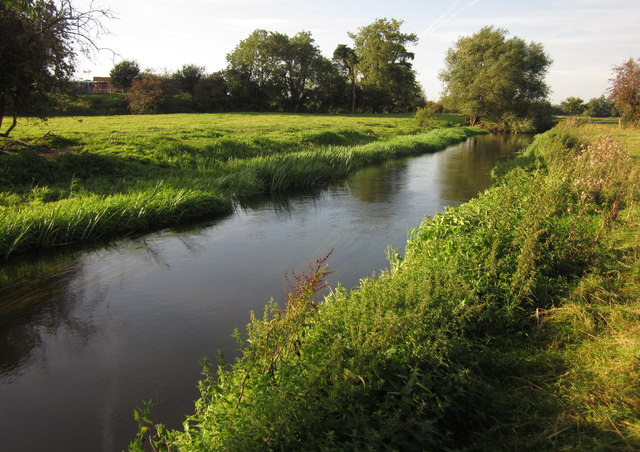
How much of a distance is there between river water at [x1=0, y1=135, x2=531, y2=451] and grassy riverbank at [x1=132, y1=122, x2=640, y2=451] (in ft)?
2.06

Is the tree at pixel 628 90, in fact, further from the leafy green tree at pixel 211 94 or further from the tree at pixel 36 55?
the leafy green tree at pixel 211 94

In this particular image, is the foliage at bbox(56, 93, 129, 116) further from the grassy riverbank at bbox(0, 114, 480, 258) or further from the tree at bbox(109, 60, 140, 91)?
the grassy riverbank at bbox(0, 114, 480, 258)

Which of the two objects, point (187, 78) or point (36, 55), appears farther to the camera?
point (187, 78)

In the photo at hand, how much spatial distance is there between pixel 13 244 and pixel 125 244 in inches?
72.3

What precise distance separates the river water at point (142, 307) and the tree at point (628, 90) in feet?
64.7

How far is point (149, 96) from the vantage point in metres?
41.3

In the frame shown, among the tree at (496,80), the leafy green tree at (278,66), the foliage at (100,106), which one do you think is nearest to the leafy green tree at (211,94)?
the leafy green tree at (278,66)

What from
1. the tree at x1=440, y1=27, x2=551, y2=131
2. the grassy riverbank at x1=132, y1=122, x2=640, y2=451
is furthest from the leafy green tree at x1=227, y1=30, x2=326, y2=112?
the grassy riverbank at x1=132, y1=122, x2=640, y2=451

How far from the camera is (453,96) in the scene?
4719 cm

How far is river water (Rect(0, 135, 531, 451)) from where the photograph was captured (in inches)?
150

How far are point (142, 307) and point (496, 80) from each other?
45.0 m

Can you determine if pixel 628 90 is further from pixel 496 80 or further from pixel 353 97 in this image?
pixel 353 97

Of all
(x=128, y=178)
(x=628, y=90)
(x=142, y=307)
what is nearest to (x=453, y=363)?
(x=142, y=307)

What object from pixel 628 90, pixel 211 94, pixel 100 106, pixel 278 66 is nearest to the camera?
pixel 628 90
